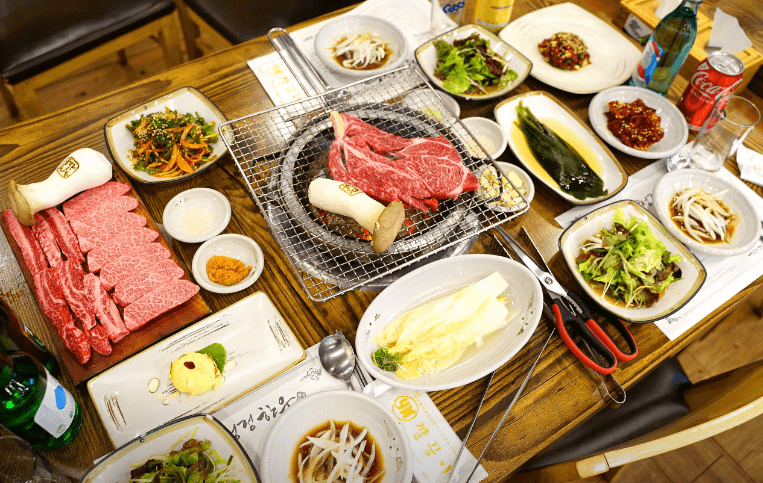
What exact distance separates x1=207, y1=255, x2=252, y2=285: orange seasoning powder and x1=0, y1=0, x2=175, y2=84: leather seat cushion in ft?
7.26

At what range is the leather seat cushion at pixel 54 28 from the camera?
3.03 metres

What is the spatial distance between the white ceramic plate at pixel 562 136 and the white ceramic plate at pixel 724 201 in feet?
0.65

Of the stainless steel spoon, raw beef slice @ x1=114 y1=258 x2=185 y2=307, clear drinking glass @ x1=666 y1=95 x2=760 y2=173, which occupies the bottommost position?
clear drinking glass @ x1=666 y1=95 x2=760 y2=173

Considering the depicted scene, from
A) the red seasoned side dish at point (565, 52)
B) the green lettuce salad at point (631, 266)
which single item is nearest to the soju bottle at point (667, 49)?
the red seasoned side dish at point (565, 52)

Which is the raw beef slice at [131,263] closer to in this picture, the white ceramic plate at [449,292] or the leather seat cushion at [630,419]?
the white ceramic plate at [449,292]

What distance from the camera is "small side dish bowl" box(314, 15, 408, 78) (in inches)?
105

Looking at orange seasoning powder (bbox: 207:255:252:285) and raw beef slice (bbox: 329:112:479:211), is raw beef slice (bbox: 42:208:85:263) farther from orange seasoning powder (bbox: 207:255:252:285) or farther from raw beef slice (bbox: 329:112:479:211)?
raw beef slice (bbox: 329:112:479:211)

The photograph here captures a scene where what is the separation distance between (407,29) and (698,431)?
8.46 ft

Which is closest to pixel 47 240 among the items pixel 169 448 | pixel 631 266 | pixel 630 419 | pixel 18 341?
pixel 18 341

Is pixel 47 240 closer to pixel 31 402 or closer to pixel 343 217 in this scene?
pixel 31 402

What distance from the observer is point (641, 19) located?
3021 millimetres

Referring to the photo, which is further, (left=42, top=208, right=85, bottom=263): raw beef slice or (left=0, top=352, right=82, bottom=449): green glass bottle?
(left=42, top=208, right=85, bottom=263): raw beef slice

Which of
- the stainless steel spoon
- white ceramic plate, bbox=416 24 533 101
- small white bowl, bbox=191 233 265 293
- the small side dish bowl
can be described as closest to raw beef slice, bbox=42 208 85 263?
small white bowl, bbox=191 233 265 293

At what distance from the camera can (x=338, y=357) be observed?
5.79ft
